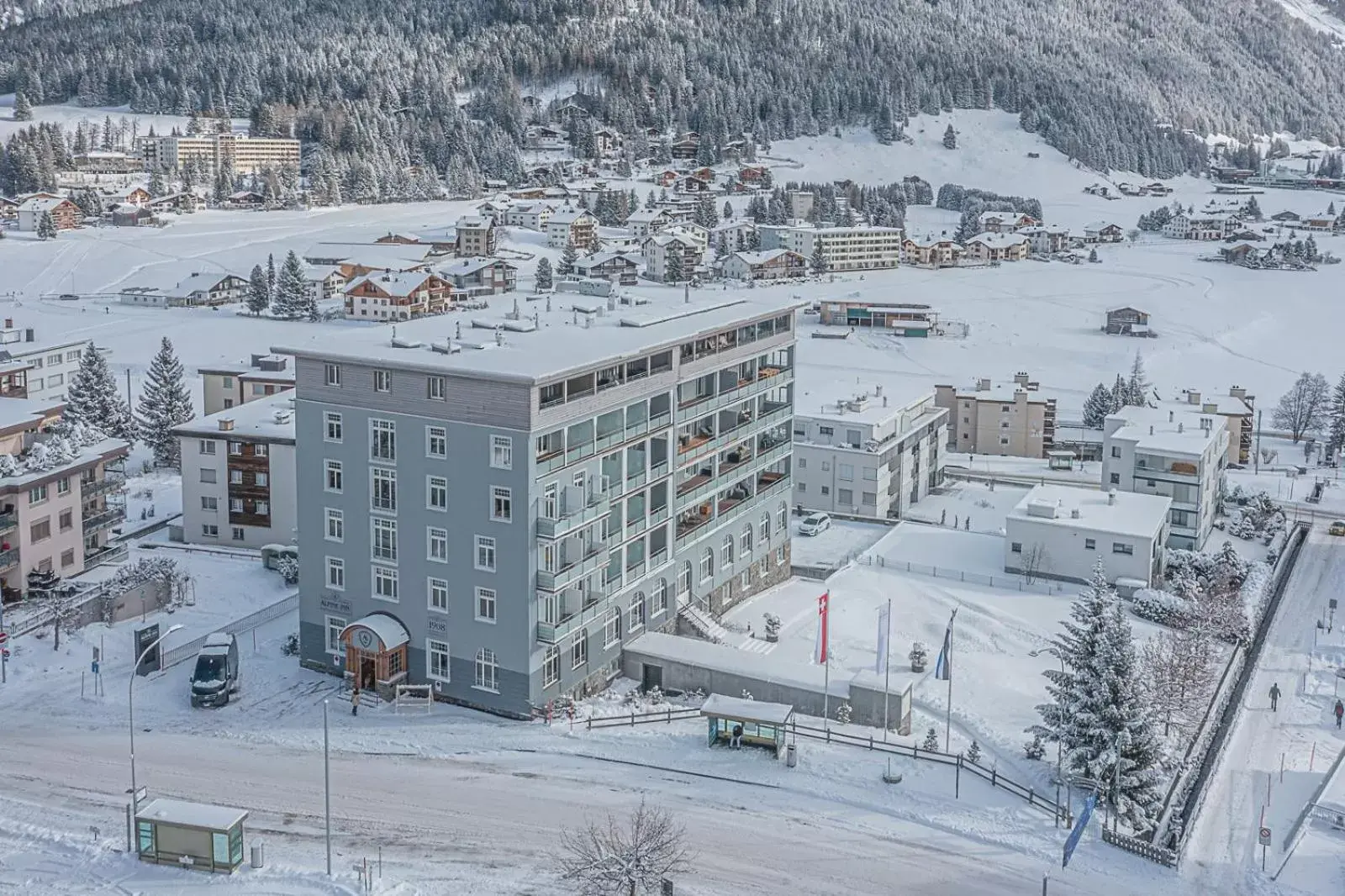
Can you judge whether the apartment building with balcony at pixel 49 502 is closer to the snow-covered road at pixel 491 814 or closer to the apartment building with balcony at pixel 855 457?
the snow-covered road at pixel 491 814

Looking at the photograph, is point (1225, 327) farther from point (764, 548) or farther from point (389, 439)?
point (389, 439)

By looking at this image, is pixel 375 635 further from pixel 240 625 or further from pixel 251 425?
pixel 251 425

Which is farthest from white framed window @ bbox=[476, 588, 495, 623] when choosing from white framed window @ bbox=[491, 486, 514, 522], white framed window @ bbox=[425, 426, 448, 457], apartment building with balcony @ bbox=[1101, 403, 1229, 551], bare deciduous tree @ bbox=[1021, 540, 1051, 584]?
apartment building with balcony @ bbox=[1101, 403, 1229, 551]

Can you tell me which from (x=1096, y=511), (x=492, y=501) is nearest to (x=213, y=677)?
(x=492, y=501)

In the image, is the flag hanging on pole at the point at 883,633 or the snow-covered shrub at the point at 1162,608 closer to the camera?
the flag hanging on pole at the point at 883,633

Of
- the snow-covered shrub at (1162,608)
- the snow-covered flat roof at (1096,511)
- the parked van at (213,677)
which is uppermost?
the snow-covered flat roof at (1096,511)

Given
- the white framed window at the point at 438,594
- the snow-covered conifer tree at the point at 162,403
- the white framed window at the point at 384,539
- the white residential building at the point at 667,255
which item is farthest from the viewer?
the white residential building at the point at 667,255

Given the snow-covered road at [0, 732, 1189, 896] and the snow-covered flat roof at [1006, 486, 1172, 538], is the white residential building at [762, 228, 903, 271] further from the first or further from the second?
the snow-covered road at [0, 732, 1189, 896]

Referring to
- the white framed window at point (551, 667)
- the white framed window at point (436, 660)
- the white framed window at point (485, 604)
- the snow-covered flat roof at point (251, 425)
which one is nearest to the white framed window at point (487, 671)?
the white framed window at point (485, 604)
